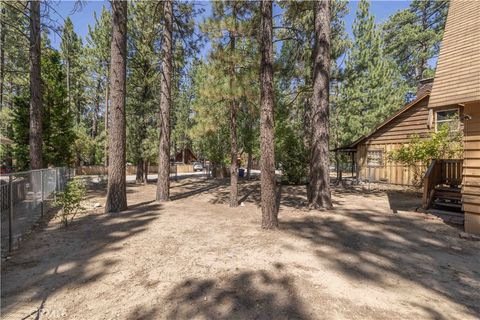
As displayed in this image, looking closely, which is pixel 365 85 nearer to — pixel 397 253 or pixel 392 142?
pixel 392 142

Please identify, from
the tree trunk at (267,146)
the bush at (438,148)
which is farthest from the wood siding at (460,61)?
the bush at (438,148)

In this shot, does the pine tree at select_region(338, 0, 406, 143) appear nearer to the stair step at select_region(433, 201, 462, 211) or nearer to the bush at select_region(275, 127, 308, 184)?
the bush at select_region(275, 127, 308, 184)

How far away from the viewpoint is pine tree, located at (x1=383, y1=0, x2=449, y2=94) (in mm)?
27219

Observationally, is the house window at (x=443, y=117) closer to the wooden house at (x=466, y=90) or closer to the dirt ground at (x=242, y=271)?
the wooden house at (x=466, y=90)

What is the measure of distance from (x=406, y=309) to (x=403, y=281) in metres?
0.87

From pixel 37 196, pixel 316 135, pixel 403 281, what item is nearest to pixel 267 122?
pixel 316 135

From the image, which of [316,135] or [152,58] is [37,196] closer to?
[316,135]

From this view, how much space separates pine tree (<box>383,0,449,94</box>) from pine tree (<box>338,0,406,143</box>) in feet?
25.8

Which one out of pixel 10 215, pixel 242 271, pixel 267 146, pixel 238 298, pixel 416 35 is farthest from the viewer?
pixel 416 35

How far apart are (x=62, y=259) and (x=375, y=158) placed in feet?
54.9

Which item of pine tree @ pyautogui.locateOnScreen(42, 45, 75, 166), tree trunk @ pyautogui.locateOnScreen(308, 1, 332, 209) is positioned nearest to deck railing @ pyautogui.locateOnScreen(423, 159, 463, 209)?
tree trunk @ pyautogui.locateOnScreen(308, 1, 332, 209)

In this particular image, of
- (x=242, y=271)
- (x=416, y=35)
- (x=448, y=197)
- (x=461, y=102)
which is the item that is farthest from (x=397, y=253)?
(x=416, y=35)

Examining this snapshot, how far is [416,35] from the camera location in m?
26.9

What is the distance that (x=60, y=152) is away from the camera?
16.0m
